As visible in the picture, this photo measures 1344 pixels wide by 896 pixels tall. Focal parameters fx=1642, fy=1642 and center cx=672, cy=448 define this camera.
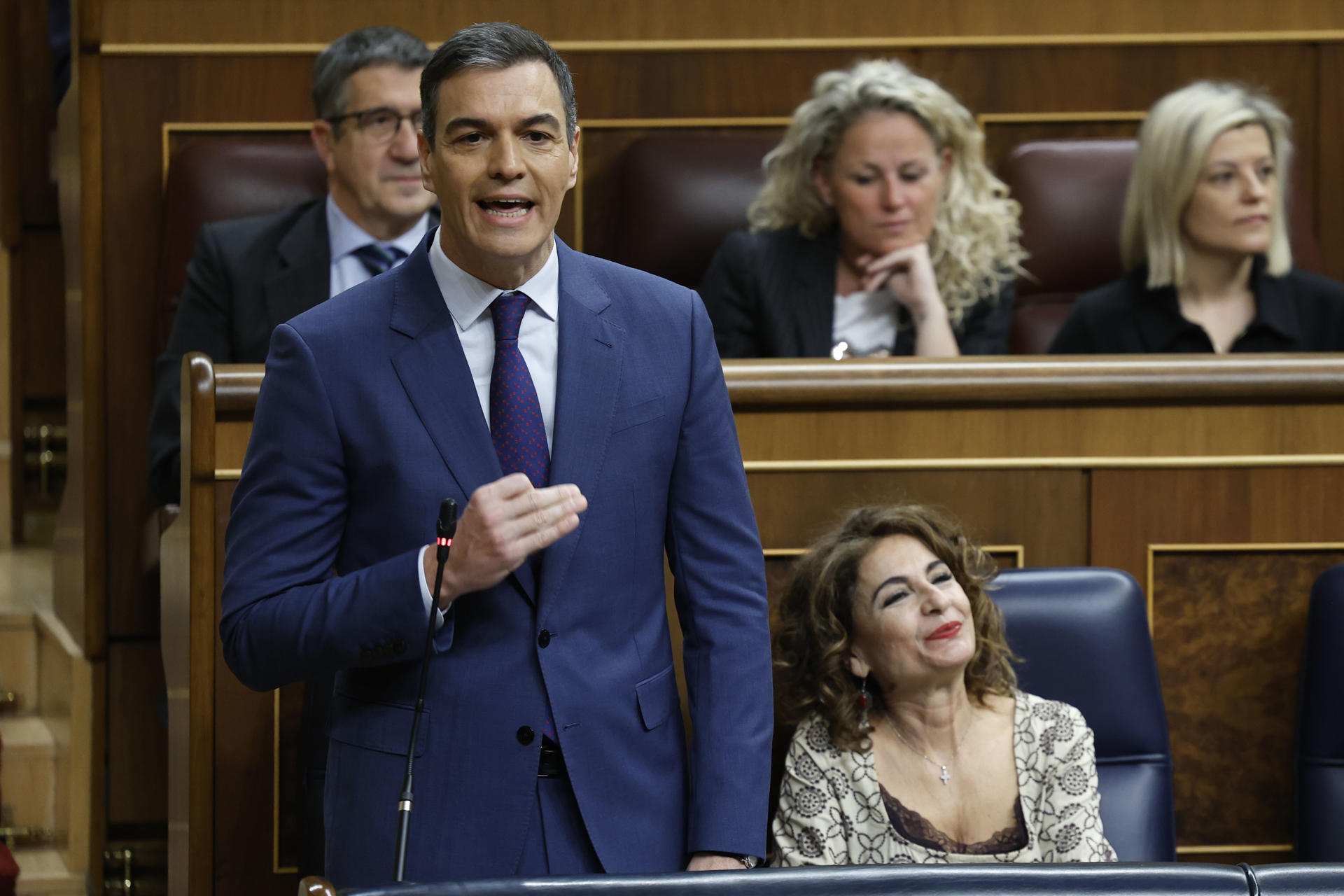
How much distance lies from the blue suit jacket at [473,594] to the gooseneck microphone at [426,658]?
0.11 ft

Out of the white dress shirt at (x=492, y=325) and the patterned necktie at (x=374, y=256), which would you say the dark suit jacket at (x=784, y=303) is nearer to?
the patterned necktie at (x=374, y=256)

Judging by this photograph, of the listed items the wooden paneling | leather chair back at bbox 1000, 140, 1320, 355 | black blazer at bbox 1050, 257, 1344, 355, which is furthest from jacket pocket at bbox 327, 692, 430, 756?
the wooden paneling

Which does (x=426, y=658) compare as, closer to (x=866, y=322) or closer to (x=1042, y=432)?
(x=1042, y=432)

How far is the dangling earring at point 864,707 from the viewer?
1269mm

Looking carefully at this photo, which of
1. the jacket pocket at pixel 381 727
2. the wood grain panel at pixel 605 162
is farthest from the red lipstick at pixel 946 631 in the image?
the wood grain panel at pixel 605 162

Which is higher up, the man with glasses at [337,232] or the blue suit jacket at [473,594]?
the man with glasses at [337,232]

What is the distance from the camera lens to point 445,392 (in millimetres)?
963

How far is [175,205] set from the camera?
179 cm

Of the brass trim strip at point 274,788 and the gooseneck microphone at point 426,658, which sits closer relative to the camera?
the gooseneck microphone at point 426,658

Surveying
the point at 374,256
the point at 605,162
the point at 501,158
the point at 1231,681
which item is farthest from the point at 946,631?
the point at 605,162

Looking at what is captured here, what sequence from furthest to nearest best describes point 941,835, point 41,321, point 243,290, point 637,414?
1. point 41,321
2. point 243,290
3. point 941,835
4. point 637,414

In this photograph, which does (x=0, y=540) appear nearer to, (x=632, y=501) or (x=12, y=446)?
(x=12, y=446)

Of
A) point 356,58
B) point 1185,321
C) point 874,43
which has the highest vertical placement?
point 874,43

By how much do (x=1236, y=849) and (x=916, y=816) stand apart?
34 centimetres
